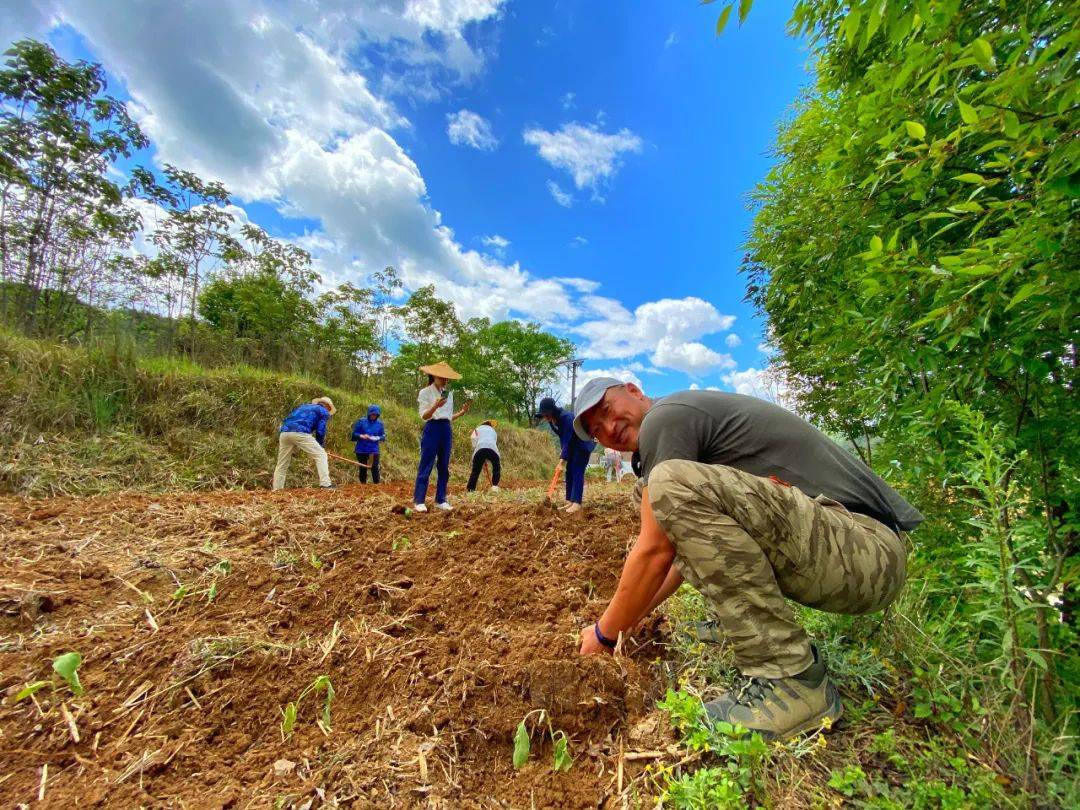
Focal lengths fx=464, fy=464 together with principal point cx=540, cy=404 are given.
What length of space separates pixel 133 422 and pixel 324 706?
8099 millimetres

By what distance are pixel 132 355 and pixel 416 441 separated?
686 centimetres

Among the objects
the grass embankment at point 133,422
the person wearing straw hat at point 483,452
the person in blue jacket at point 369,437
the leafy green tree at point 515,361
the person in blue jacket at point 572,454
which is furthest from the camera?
the leafy green tree at point 515,361

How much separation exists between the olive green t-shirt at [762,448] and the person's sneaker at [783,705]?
1.97 feet

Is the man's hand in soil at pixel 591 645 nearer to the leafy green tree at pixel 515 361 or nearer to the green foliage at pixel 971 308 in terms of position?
the green foliage at pixel 971 308

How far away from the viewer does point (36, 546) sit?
9.86 ft

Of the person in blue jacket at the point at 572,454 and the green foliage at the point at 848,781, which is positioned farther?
the person in blue jacket at the point at 572,454

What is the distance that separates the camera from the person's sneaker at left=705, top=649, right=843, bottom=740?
1.32 metres

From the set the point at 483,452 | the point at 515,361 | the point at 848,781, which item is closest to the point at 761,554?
the point at 848,781

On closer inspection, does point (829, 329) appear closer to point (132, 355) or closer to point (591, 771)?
point (591, 771)

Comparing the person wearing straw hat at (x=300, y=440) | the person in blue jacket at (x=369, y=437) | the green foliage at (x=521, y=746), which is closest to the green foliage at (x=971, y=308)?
the green foliage at (x=521, y=746)

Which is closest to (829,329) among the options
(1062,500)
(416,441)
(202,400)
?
(1062,500)

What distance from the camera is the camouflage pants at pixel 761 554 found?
1417 millimetres

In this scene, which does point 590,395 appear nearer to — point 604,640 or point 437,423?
point 604,640

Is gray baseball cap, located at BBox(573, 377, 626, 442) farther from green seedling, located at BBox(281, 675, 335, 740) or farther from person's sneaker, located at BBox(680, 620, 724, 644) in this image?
green seedling, located at BBox(281, 675, 335, 740)
